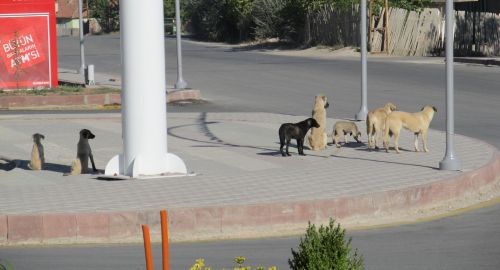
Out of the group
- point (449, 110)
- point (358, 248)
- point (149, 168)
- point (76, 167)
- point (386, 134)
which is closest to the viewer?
point (358, 248)

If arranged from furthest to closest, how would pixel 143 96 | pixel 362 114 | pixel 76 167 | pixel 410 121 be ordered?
pixel 362 114
pixel 410 121
pixel 76 167
pixel 143 96

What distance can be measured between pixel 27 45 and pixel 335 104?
786cm

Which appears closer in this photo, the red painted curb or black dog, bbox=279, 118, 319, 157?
black dog, bbox=279, 118, 319, 157

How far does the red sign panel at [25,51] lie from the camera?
27.9 meters

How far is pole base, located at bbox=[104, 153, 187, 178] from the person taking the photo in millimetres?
13742

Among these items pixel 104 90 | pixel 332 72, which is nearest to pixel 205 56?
pixel 332 72

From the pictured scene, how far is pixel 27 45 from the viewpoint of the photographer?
28.1 metres

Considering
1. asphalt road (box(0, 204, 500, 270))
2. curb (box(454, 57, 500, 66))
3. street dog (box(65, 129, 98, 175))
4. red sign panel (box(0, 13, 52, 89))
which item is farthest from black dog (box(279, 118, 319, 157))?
curb (box(454, 57, 500, 66))

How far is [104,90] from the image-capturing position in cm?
2742

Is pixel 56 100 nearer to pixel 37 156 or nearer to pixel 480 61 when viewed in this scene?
pixel 37 156

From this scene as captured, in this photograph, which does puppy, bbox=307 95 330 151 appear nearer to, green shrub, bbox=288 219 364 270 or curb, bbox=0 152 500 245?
curb, bbox=0 152 500 245

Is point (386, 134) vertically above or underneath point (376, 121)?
underneath

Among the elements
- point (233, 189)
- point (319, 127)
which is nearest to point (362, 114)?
point (319, 127)

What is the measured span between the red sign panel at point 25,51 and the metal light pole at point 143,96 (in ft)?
47.5
